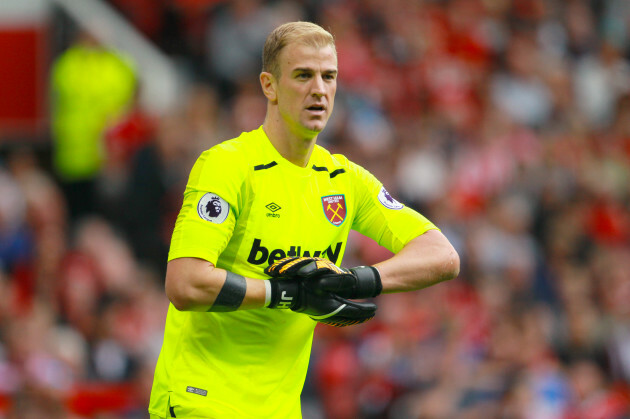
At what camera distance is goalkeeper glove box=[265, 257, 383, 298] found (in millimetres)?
4621

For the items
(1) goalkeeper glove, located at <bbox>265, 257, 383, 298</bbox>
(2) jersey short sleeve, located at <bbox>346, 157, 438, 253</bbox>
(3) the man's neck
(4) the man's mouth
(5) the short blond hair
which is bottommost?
(1) goalkeeper glove, located at <bbox>265, 257, 383, 298</bbox>

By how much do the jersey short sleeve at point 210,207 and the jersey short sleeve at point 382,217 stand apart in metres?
0.72

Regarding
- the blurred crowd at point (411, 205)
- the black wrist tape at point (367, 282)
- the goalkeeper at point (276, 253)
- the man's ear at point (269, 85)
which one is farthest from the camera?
the blurred crowd at point (411, 205)

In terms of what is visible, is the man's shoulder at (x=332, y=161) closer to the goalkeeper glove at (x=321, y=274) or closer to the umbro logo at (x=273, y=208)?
the umbro logo at (x=273, y=208)

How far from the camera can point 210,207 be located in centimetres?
470

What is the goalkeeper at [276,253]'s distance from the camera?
4676mm

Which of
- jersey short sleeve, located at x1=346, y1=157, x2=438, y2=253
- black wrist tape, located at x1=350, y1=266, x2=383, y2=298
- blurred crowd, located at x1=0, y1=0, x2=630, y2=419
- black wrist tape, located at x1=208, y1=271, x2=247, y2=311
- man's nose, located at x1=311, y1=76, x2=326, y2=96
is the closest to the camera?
black wrist tape, located at x1=208, y1=271, x2=247, y2=311

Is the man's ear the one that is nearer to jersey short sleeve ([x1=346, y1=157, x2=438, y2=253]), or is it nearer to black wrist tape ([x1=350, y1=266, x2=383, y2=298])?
jersey short sleeve ([x1=346, y1=157, x2=438, y2=253])

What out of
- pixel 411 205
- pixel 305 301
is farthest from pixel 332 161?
pixel 411 205

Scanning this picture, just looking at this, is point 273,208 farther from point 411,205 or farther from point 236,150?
point 411,205

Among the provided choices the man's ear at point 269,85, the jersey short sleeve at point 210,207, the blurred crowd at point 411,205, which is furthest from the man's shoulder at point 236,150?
the blurred crowd at point 411,205

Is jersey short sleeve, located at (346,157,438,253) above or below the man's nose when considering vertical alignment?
below

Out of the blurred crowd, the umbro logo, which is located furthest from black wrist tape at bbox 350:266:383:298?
the blurred crowd

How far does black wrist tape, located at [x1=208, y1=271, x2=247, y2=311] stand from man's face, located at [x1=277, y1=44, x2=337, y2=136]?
0.84 m
